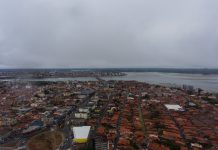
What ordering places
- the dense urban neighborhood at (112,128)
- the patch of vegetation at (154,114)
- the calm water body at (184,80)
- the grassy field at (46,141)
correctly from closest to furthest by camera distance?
the grassy field at (46,141) → the dense urban neighborhood at (112,128) → the patch of vegetation at (154,114) → the calm water body at (184,80)

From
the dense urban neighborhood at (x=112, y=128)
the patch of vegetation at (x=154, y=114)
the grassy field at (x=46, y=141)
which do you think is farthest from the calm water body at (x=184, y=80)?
the grassy field at (x=46, y=141)

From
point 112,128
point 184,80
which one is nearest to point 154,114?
point 112,128

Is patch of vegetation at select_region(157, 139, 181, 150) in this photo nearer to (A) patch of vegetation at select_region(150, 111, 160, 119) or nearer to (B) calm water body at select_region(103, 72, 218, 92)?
(A) patch of vegetation at select_region(150, 111, 160, 119)

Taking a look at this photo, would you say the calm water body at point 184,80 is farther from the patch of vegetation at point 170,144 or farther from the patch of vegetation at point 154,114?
the patch of vegetation at point 170,144

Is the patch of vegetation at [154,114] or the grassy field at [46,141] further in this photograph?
the patch of vegetation at [154,114]

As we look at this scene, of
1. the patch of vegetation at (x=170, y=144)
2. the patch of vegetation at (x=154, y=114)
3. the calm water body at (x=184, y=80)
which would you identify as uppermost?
the patch of vegetation at (x=154, y=114)

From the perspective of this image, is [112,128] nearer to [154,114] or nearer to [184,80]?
[154,114]

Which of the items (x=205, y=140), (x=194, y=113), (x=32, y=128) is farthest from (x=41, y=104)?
(x=205, y=140)

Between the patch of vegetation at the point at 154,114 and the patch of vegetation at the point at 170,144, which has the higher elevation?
the patch of vegetation at the point at 154,114
